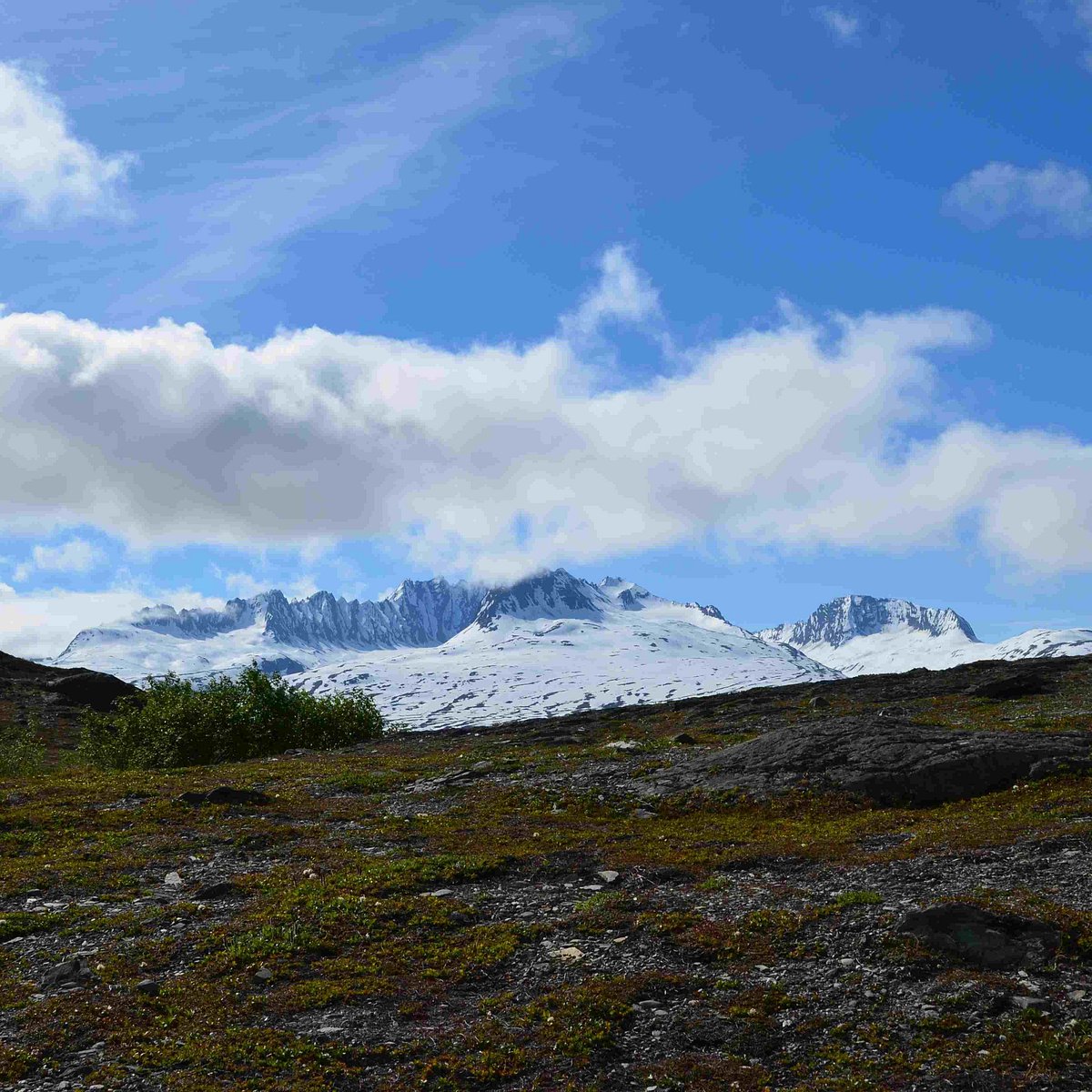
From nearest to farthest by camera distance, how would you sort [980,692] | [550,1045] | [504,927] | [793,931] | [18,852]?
[550,1045] → [793,931] → [504,927] → [18,852] → [980,692]

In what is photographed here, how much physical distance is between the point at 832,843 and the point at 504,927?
11856mm

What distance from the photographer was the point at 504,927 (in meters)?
23.3

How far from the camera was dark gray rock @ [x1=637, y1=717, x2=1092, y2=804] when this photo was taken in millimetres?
35156

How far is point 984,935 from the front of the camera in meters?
19.6

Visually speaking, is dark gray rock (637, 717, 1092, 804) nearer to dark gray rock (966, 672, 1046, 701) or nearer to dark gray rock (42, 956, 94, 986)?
dark gray rock (42, 956, 94, 986)

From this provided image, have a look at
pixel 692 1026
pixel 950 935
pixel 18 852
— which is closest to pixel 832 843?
pixel 950 935

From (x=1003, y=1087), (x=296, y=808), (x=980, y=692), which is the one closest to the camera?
(x=1003, y=1087)

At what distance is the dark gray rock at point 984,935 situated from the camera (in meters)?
19.1

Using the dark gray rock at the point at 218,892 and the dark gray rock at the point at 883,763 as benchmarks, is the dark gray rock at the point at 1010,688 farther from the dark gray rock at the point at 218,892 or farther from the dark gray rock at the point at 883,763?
the dark gray rock at the point at 218,892

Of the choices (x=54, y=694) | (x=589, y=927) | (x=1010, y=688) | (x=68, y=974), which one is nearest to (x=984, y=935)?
(x=589, y=927)

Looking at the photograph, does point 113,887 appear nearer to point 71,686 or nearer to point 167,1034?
point 167,1034

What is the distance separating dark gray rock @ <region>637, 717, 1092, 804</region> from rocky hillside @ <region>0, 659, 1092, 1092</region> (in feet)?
0.41

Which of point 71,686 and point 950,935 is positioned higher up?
point 71,686

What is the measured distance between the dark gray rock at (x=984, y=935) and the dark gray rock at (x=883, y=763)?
1517 cm
